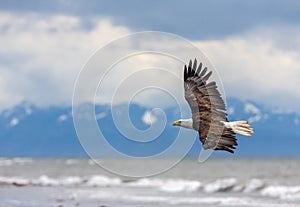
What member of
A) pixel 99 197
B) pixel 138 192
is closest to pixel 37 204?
pixel 99 197

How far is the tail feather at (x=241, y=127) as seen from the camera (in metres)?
10.6

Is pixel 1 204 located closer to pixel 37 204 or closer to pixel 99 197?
pixel 37 204

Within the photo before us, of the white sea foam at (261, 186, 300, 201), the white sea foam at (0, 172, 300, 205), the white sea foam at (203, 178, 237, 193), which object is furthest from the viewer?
the white sea foam at (203, 178, 237, 193)

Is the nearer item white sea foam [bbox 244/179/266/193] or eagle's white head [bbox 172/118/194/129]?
eagle's white head [bbox 172/118/194/129]

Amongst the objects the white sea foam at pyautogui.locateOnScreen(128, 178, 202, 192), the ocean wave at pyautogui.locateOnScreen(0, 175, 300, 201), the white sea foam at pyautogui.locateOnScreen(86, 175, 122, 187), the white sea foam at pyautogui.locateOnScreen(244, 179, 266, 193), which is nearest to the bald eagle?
the ocean wave at pyautogui.locateOnScreen(0, 175, 300, 201)

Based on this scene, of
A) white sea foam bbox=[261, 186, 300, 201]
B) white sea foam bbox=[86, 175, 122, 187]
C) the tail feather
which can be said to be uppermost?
white sea foam bbox=[86, 175, 122, 187]

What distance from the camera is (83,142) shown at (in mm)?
12055

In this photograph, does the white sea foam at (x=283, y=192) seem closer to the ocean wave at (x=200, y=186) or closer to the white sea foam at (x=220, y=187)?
the ocean wave at (x=200, y=186)

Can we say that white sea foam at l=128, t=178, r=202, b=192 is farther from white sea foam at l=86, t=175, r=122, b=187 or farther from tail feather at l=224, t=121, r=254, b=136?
tail feather at l=224, t=121, r=254, b=136

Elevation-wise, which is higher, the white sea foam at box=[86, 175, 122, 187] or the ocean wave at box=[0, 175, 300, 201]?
the white sea foam at box=[86, 175, 122, 187]

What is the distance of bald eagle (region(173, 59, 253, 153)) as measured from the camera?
10.8 m

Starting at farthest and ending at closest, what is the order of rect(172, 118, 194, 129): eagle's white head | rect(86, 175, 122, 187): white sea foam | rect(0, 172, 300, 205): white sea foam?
rect(86, 175, 122, 187): white sea foam < rect(0, 172, 300, 205): white sea foam < rect(172, 118, 194, 129): eagle's white head

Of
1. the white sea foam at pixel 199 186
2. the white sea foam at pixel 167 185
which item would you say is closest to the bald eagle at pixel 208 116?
the white sea foam at pixel 199 186

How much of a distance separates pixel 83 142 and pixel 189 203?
28439mm
